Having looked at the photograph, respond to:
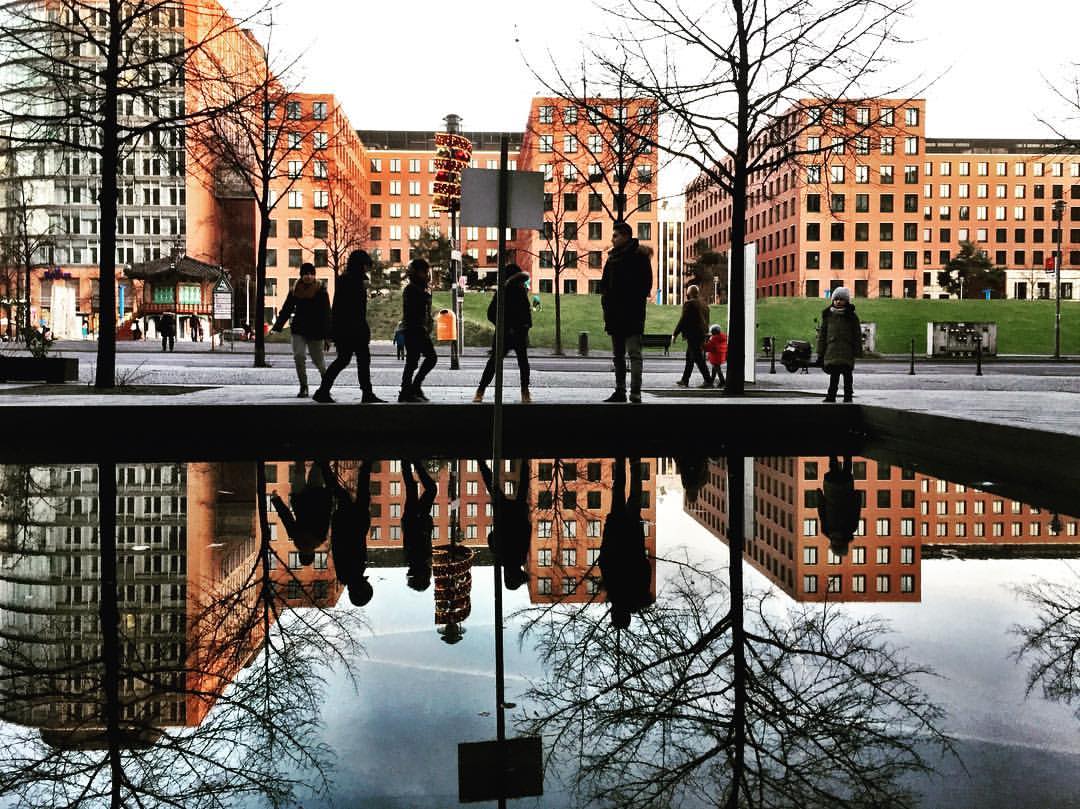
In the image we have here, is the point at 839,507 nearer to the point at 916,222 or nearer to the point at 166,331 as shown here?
the point at 166,331

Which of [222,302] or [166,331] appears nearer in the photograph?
[222,302]

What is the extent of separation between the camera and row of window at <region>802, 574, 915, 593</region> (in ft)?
18.1

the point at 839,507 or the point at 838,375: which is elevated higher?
the point at 838,375

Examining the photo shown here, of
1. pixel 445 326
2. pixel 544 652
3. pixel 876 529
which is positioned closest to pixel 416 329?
pixel 876 529

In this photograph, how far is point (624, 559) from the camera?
6.34 m

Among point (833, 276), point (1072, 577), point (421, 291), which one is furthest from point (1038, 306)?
point (1072, 577)

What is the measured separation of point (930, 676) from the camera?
13.0 feet

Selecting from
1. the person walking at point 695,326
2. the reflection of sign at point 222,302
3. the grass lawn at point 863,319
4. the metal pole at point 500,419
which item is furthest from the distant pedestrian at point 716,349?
the grass lawn at point 863,319

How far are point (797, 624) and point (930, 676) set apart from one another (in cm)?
83

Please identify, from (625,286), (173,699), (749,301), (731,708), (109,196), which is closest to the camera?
(731,708)

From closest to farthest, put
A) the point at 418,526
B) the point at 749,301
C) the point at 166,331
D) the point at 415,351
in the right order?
the point at 418,526
the point at 415,351
the point at 749,301
the point at 166,331

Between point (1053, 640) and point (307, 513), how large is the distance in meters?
5.11

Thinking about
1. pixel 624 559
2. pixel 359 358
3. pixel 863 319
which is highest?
pixel 863 319

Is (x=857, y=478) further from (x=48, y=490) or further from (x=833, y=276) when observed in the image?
(x=833, y=276)
